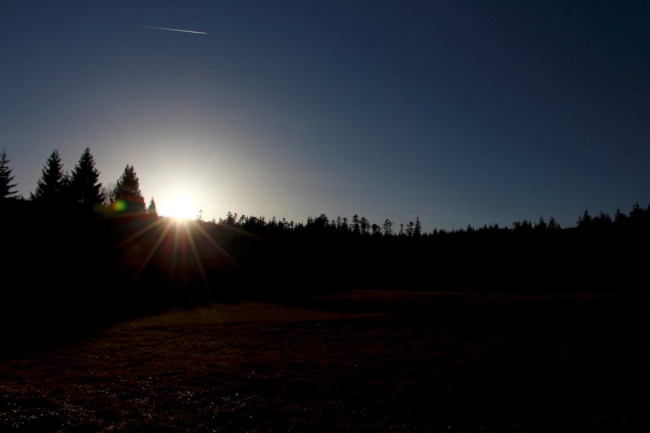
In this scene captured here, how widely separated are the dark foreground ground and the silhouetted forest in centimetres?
2200

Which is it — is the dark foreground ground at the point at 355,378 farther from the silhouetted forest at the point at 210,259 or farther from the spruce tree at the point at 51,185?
the spruce tree at the point at 51,185

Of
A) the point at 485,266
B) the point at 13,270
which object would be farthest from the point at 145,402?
the point at 485,266

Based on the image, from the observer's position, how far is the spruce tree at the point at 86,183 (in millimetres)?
83562

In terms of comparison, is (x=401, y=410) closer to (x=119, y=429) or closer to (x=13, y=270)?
(x=119, y=429)

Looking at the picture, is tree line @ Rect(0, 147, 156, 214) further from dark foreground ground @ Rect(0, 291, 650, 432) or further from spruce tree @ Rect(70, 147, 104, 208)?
dark foreground ground @ Rect(0, 291, 650, 432)

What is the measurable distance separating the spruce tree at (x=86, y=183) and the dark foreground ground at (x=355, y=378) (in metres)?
59.2

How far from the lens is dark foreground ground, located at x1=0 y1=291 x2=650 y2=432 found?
1420 cm

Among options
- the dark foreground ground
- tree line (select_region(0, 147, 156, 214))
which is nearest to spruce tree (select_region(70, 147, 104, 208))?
tree line (select_region(0, 147, 156, 214))

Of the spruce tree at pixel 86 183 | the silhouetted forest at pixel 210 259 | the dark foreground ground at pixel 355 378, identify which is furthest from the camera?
the spruce tree at pixel 86 183

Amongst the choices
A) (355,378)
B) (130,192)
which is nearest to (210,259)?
(130,192)

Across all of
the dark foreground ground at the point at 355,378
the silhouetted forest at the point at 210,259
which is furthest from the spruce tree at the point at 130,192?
the dark foreground ground at the point at 355,378

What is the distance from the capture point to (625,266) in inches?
4577

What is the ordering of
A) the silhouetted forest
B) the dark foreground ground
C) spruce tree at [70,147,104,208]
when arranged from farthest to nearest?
spruce tree at [70,147,104,208] < the silhouetted forest < the dark foreground ground

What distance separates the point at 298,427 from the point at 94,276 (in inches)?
2702
